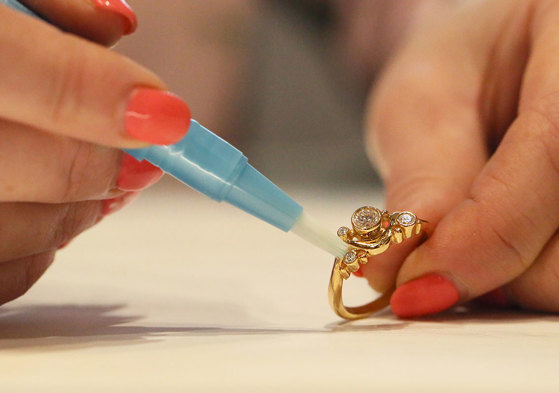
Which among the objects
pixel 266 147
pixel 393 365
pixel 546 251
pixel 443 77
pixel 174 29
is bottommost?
pixel 393 365

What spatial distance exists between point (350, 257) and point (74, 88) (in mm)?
233

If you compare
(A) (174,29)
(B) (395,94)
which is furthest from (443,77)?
(A) (174,29)

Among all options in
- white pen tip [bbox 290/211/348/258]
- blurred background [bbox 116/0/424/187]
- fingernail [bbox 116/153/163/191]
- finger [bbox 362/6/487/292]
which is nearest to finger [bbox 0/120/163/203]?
fingernail [bbox 116/153/163/191]

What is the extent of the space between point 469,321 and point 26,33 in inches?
13.7

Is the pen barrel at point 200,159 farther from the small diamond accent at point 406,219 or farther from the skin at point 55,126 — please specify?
the small diamond accent at point 406,219

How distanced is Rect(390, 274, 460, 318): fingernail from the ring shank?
3cm

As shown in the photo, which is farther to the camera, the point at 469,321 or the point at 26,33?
the point at 469,321

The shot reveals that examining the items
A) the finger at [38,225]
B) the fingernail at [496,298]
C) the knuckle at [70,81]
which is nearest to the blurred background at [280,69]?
the fingernail at [496,298]

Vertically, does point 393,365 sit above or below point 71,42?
below

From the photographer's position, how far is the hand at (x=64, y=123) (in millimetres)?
308

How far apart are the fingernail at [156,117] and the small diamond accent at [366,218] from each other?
168 millimetres

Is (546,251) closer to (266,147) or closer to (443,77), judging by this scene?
(443,77)

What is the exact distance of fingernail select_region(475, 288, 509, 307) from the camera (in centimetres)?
51

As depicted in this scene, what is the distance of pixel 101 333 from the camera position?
39cm
